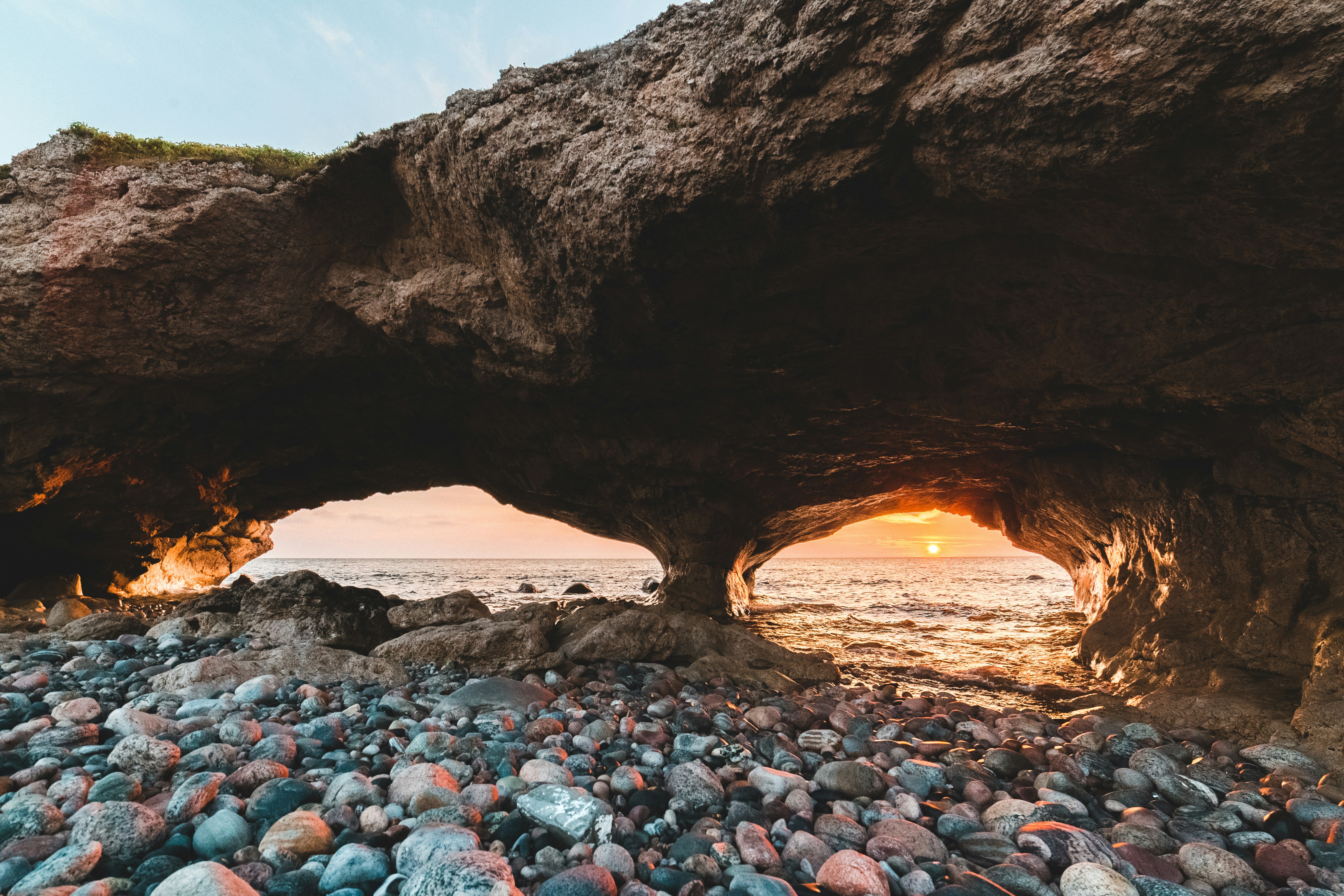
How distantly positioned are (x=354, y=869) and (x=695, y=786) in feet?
5.49

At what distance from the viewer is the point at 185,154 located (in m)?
6.80

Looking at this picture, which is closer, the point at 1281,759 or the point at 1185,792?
the point at 1185,792

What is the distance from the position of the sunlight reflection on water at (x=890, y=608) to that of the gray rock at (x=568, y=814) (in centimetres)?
499

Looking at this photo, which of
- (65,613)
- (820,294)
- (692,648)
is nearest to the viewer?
(820,294)

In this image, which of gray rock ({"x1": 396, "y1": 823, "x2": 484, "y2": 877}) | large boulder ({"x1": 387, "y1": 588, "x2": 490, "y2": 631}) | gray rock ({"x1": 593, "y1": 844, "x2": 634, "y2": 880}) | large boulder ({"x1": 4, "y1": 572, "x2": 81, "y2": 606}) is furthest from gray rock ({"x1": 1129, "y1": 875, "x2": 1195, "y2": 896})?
large boulder ({"x1": 4, "y1": 572, "x2": 81, "y2": 606})

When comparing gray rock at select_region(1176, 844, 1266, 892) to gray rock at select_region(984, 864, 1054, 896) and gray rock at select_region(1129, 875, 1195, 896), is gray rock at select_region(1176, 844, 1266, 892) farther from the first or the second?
gray rock at select_region(984, 864, 1054, 896)

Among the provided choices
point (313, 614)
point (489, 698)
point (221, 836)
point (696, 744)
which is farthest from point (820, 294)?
point (313, 614)

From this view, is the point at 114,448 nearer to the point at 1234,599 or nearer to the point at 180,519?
the point at 180,519

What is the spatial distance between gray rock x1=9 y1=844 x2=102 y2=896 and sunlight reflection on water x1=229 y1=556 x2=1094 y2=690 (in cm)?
664

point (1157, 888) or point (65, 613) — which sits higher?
point (1157, 888)

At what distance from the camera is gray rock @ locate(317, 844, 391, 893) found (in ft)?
8.01

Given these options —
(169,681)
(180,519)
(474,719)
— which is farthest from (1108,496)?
(180,519)

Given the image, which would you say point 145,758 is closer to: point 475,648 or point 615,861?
point 615,861

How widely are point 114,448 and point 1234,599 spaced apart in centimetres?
1391
